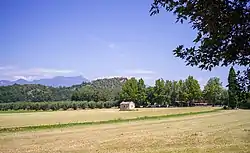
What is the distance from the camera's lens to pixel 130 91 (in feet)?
474

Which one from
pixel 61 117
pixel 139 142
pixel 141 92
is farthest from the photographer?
pixel 141 92

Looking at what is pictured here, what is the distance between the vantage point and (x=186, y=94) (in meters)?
140

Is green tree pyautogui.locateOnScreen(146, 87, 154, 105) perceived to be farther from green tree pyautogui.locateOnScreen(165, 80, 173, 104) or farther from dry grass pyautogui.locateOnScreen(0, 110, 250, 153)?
dry grass pyautogui.locateOnScreen(0, 110, 250, 153)

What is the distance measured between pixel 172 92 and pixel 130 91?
66.4ft

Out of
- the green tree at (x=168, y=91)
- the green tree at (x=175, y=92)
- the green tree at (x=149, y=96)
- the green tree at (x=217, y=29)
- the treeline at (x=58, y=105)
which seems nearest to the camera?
the green tree at (x=217, y=29)

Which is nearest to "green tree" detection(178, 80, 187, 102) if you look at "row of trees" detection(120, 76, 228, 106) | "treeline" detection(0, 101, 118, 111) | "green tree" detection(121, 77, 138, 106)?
"row of trees" detection(120, 76, 228, 106)

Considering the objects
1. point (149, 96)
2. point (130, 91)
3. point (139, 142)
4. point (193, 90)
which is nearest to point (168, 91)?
point (149, 96)

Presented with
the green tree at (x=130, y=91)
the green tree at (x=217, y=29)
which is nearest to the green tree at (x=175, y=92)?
the green tree at (x=130, y=91)

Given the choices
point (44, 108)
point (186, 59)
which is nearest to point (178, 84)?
point (44, 108)

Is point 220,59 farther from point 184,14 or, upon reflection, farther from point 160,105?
point 160,105

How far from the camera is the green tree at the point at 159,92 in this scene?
145 meters

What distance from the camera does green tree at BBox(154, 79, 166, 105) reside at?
145m

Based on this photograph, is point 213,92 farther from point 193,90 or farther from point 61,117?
point 61,117

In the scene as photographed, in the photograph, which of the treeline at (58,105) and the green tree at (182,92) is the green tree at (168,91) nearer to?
the green tree at (182,92)
